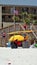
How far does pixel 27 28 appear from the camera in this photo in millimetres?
13398
